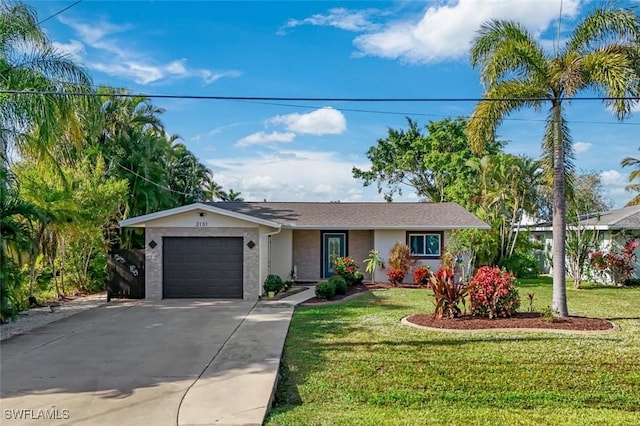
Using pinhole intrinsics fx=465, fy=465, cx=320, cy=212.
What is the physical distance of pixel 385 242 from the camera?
19188 millimetres

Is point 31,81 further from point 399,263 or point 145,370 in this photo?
point 399,263

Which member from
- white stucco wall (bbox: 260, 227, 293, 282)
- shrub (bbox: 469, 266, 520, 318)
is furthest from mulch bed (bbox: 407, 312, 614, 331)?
white stucco wall (bbox: 260, 227, 293, 282)

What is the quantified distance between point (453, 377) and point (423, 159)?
27.8 metres

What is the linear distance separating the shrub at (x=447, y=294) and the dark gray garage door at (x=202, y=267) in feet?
22.6

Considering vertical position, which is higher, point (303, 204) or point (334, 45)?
point (334, 45)

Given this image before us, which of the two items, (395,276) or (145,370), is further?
(395,276)

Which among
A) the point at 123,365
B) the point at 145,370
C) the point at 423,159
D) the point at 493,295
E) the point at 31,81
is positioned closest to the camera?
the point at 145,370

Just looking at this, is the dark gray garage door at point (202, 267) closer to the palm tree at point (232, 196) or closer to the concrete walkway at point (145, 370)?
the concrete walkway at point (145, 370)

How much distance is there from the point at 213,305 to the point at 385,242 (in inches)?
325

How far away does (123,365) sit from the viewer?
23.7 feet

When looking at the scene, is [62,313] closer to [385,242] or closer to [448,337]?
[448,337]

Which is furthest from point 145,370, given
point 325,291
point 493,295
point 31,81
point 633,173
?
point 633,173

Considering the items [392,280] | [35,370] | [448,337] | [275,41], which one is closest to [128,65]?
[275,41]

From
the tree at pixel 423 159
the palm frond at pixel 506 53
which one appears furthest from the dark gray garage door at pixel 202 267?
the tree at pixel 423 159
